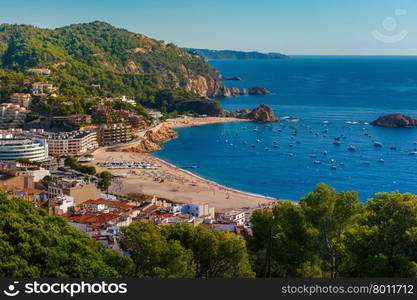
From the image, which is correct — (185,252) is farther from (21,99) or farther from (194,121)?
(194,121)

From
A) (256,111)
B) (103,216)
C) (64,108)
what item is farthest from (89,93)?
(103,216)

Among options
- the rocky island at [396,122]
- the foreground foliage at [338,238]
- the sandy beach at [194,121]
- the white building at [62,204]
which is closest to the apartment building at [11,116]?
the sandy beach at [194,121]

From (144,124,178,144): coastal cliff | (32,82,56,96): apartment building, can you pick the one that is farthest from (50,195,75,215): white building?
(32,82,56,96): apartment building

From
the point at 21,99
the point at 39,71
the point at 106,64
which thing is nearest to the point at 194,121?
the point at 21,99

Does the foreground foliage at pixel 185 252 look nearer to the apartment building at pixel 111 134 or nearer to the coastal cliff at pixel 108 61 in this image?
the apartment building at pixel 111 134

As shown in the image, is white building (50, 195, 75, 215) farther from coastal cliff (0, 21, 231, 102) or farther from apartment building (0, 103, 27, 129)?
coastal cliff (0, 21, 231, 102)

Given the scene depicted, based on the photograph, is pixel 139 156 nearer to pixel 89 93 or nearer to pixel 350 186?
pixel 350 186
